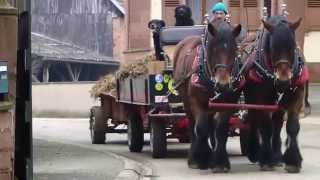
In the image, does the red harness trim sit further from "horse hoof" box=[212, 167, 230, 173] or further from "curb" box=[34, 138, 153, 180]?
"curb" box=[34, 138, 153, 180]

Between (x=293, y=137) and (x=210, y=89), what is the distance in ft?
4.40

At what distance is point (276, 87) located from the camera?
11.3 metres

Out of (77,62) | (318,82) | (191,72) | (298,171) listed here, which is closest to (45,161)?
(191,72)

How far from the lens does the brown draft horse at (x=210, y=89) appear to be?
11.2m

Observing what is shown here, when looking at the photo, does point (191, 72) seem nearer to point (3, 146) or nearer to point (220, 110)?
point (220, 110)

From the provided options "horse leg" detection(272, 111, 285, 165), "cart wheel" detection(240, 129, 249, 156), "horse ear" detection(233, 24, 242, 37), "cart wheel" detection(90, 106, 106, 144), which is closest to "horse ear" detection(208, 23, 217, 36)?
"horse ear" detection(233, 24, 242, 37)

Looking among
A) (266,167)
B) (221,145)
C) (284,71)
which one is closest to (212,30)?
(284,71)

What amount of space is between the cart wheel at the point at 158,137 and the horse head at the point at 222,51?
2915mm

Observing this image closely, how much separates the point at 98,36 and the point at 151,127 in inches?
1494

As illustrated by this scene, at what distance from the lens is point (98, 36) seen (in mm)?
51750

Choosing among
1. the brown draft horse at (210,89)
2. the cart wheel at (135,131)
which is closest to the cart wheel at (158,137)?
the brown draft horse at (210,89)

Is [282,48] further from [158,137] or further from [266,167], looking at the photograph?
[158,137]

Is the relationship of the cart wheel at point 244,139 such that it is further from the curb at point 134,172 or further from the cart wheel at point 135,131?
the cart wheel at point 135,131

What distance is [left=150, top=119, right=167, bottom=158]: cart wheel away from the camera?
14047mm
